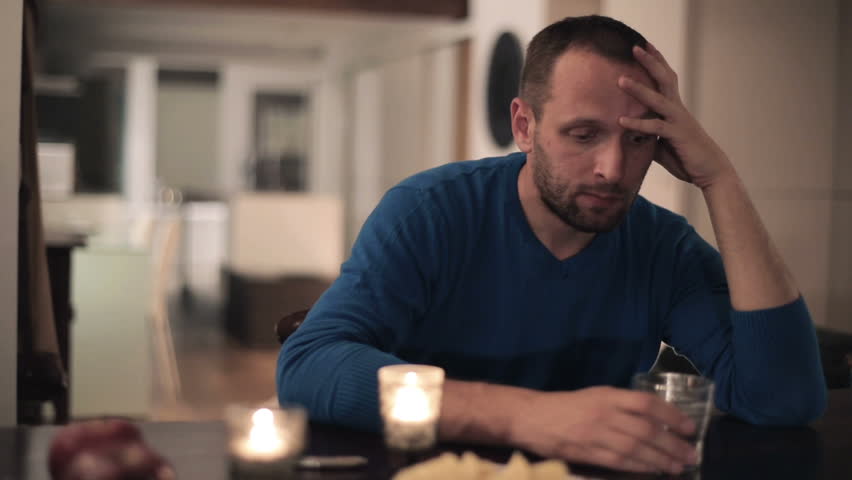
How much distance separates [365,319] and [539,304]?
12.1 inches

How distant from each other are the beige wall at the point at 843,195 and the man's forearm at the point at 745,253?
2754mm

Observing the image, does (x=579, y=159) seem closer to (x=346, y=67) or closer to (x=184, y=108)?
(x=346, y=67)

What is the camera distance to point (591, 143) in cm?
144

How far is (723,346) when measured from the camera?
1.58 meters

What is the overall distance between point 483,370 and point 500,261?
0.56ft

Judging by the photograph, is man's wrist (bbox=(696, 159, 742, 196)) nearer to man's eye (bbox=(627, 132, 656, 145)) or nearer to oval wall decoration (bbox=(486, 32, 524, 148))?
man's eye (bbox=(627, 132, 656, 145))

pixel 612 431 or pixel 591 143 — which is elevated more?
pixel 591 143

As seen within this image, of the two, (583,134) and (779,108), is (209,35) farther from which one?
(583,134)

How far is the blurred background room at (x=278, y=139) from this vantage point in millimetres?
4086

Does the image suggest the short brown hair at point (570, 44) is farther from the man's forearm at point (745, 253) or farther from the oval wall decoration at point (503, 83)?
the oval wall decoration at point (503, 83)

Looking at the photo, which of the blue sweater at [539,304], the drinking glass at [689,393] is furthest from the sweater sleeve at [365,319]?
the drinking glass at [689,393]

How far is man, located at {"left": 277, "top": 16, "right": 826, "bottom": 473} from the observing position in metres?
1.42

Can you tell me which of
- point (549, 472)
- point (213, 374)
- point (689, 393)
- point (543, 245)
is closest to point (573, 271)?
point (543, 245)

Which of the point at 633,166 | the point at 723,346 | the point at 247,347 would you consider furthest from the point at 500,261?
the point at 247,347
